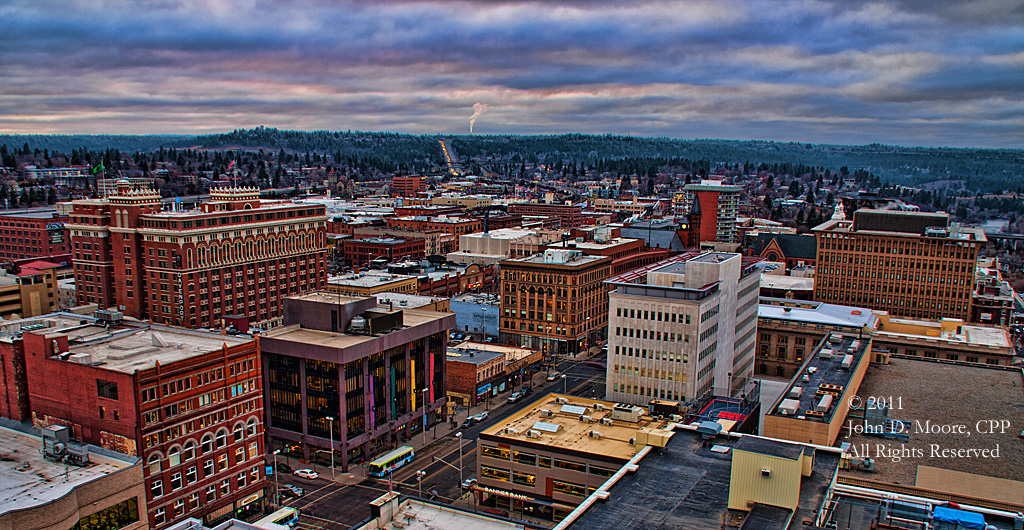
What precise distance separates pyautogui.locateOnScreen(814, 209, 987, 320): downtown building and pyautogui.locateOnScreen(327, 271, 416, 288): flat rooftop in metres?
105

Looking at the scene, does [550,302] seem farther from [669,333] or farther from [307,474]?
[307,474]

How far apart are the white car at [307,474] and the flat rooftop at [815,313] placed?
335 ft

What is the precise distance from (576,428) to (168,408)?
158ft

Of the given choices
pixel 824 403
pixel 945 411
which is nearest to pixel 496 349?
pixel 824 403

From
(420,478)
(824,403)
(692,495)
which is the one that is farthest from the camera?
(420,478)

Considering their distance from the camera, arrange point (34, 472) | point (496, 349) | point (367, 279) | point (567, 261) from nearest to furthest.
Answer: point (34, 472), point (496, 349), point (567, 261), point (367, 279)

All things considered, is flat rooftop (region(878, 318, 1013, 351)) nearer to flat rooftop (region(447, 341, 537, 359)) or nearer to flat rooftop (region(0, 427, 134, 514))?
flat rooftop (region(447, 341, 537, 359))

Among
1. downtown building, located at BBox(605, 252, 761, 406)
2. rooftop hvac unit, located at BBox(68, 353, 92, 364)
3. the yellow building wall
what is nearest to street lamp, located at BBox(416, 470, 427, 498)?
downtown building, located at BBox(605, 252, 761, 406)

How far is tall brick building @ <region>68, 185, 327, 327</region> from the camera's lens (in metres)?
144

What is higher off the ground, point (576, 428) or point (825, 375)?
point (825, 375)

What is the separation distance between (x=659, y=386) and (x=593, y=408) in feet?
55.7

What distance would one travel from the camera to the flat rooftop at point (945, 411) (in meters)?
78.0

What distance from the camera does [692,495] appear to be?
63.4 meters

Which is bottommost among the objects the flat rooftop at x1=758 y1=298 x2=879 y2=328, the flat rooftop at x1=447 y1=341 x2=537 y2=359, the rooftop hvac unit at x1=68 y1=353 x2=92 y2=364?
the flat rooftop at x1=447 y1=341 x2=537 y2=359
